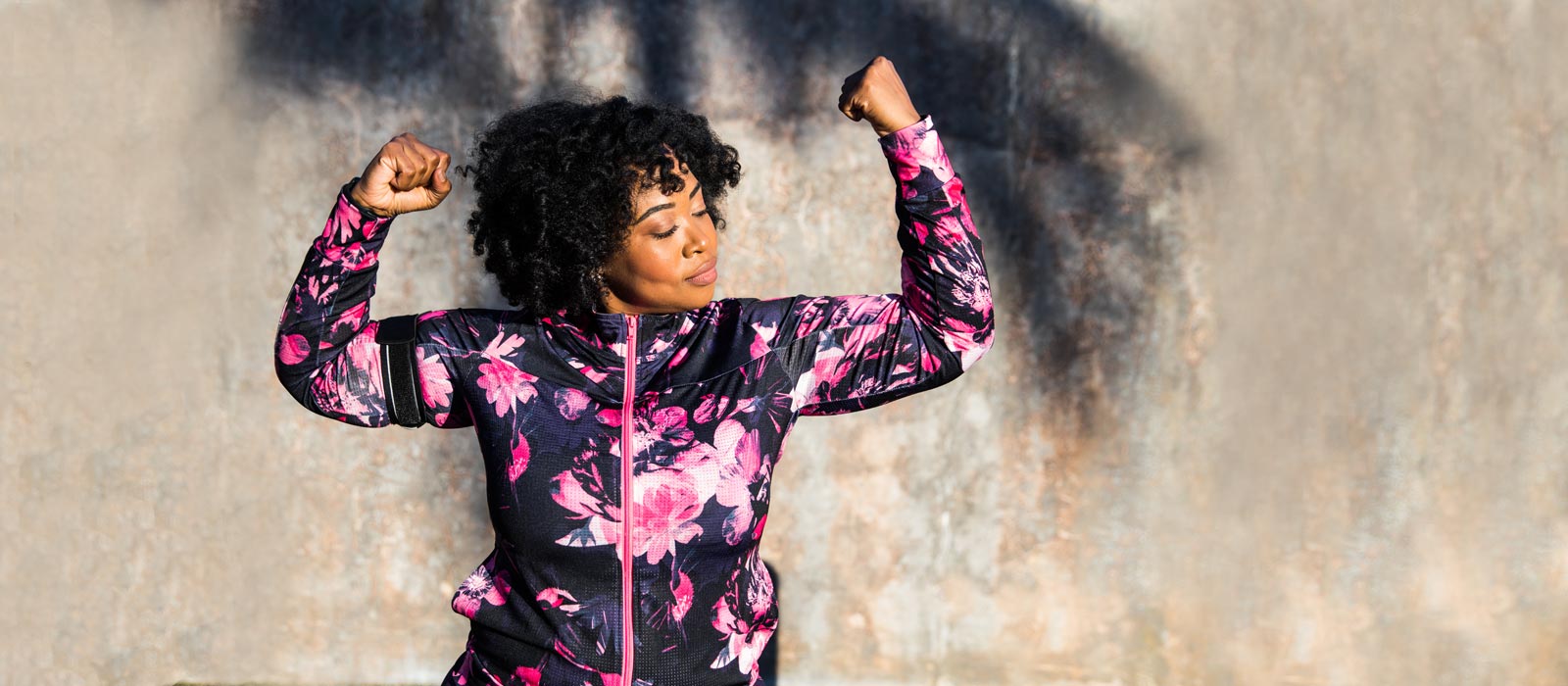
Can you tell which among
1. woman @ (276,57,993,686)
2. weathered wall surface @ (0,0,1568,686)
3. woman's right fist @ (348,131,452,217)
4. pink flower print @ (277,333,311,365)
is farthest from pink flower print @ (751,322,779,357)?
weathered wall surface @ (0,0,1568,686)

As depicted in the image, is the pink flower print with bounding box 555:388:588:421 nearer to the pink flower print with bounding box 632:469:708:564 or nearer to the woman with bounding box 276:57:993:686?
the woman with bounding box 276:57:993:686

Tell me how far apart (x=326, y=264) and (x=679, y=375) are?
0.46 m

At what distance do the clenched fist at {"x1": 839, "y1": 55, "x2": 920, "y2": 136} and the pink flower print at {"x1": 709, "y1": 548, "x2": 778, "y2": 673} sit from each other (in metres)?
0.59

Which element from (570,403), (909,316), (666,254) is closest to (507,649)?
(570,403)

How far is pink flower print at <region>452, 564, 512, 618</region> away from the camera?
65.1 inches

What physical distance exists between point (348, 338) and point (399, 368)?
8 centimetres

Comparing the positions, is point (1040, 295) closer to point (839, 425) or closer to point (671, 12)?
point (839, 425)

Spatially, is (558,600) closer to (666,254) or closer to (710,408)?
(710,408)

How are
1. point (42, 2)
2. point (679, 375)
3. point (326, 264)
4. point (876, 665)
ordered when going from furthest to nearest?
point (876, 665)
point (42, 2)
point (679, 375)
point (326, 264)

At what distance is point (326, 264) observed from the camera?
5.05 feet

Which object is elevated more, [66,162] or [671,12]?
[671,12]

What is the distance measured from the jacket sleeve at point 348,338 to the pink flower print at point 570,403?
6.4 inches

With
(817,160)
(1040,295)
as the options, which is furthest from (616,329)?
(1040,295)

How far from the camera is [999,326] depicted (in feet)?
10.9
